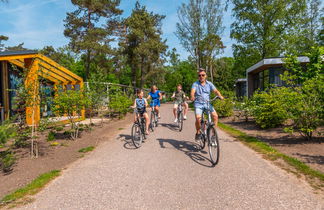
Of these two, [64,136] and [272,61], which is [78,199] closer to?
[64,136]

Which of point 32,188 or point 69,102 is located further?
point 69,102

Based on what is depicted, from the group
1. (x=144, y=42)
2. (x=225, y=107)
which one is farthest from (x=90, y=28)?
(x=225, y=107)

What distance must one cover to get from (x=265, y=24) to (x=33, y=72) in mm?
26885

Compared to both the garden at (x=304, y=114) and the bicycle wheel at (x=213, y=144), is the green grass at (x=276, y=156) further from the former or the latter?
the bicycle wheel at (x=213, y=144)

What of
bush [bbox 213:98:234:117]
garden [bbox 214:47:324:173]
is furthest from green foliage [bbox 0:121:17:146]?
bush [bbox 213:98:234:117]

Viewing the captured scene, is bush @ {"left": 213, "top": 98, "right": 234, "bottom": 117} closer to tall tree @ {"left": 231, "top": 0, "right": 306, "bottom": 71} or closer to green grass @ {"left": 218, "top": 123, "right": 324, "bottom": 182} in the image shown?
green grass @ {"left": 218, "top": 123, "right": 324, "bottom": 182}

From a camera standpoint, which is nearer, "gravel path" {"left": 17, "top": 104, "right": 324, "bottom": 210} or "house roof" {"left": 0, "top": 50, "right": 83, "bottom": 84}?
"gravel path" {"left": 17, "top": 104, "right": 324, "bottom": 210}

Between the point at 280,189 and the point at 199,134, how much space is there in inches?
104

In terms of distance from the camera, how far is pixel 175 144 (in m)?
6.63

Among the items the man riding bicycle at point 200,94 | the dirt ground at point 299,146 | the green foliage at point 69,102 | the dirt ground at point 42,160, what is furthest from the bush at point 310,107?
the green foliage at point 69,102

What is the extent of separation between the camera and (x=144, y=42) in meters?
31.4

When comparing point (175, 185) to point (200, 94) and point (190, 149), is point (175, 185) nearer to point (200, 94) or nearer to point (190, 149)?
point (190, 149)

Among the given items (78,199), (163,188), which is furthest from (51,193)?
(163,188)

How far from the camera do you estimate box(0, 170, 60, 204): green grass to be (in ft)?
10.8
